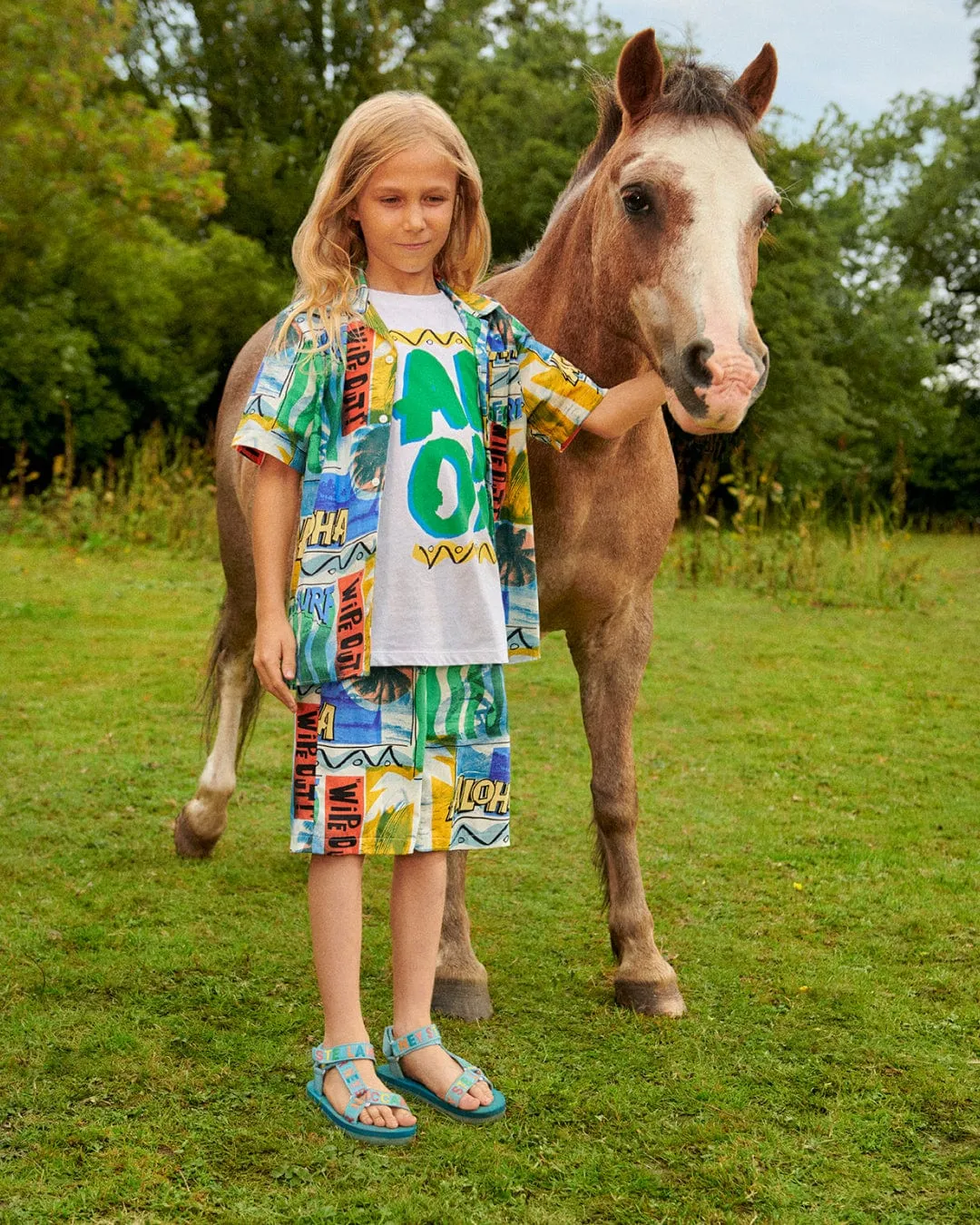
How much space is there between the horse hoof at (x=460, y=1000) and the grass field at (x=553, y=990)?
4cm

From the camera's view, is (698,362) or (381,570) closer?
A: (698,362)

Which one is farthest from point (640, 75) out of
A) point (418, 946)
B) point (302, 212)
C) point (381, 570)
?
point (302, 212)

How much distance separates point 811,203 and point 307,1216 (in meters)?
19.0

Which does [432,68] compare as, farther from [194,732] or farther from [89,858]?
[89,858]

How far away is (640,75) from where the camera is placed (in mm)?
2406

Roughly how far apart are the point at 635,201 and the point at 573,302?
422 millimetres

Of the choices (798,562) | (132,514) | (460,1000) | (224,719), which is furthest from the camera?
(132,514)

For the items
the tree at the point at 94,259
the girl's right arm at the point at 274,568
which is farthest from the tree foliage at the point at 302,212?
the girl's right arm at the point at 274,568

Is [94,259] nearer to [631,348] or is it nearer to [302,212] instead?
[302,212]

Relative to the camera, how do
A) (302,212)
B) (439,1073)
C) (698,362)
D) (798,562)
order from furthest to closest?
(302,212), (798,562), (439,1073), (698,362)

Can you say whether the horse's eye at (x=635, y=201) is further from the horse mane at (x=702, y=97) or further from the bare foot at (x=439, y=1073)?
the bare foot at (x=439, y=1073)

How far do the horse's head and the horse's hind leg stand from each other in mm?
1862

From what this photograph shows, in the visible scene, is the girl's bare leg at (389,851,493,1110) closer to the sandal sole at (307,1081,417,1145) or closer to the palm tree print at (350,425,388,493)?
the sandal sole at (307,1081,417,1145)

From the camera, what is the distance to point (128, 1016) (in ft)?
8.87
